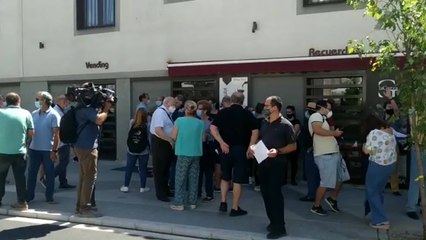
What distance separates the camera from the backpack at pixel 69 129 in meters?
7.34

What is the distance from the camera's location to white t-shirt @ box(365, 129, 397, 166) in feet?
21.5

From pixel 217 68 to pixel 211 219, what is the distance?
4.55 m

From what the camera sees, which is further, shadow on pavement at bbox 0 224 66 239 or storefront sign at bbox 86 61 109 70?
storefront sign at bbox 86 61 109 70

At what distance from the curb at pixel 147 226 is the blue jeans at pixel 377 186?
156 cm

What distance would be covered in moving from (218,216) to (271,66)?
155 inches

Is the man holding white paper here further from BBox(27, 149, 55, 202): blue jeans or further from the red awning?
BBox(27, 149, 55, 202): blue jeans

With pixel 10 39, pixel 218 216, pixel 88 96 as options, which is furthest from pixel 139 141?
pixel 10 39

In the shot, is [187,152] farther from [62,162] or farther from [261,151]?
[62,162]

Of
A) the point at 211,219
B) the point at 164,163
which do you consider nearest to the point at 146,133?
the point at 164,163

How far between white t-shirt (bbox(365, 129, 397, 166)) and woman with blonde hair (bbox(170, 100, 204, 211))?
2666 millimetres

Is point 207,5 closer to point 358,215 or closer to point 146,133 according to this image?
point 146,133

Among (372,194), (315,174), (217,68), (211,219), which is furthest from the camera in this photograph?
(217,68)

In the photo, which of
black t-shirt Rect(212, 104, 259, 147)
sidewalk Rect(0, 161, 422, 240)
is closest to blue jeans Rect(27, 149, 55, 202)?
sidewalk Rect(0, 161, 422, 240)

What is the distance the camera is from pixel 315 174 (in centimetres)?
841
